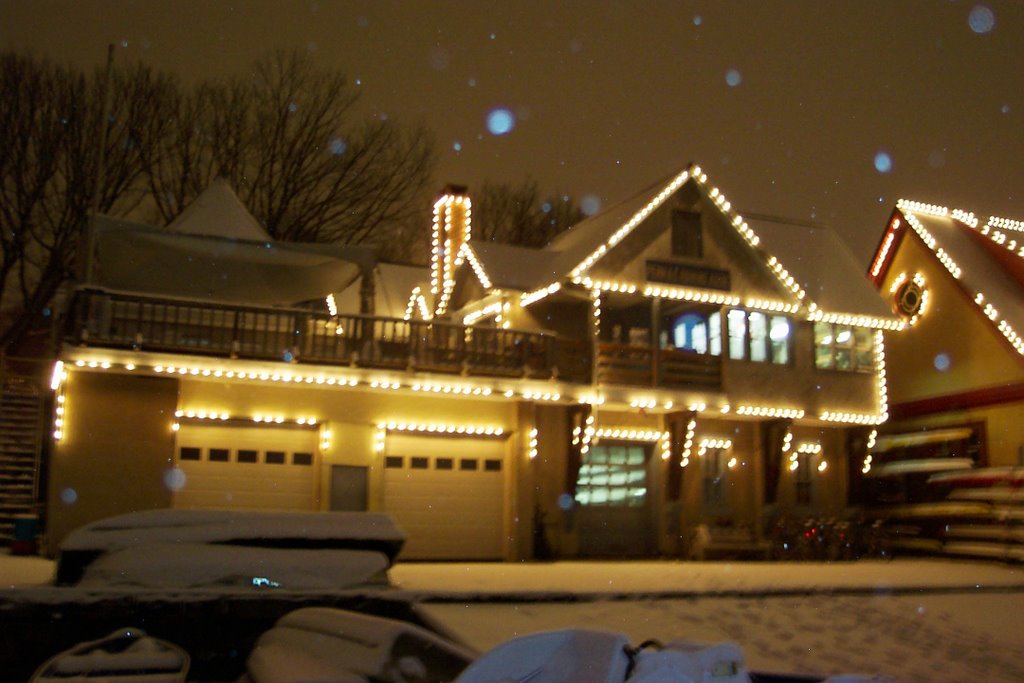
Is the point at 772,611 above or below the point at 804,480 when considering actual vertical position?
below

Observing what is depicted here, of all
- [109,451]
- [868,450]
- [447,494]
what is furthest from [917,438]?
[109,451]

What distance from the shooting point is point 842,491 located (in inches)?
1022

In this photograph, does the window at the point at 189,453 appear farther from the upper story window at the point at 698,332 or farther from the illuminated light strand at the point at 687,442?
the upper story window at the point at 698,332

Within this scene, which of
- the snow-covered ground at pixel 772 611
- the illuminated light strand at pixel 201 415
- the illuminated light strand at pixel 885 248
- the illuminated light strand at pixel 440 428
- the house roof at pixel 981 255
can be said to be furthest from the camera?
the illuminated light strand at pixel 885 248

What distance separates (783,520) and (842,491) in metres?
3.05

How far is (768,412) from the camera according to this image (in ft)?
78.3

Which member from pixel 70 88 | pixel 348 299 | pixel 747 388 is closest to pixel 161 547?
pixel 348 299

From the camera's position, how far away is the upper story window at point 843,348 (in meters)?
25.1

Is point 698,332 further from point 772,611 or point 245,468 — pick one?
point 772,611

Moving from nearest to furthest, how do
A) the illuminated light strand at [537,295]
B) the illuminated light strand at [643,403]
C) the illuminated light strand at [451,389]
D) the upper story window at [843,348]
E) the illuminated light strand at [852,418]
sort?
the illuminated light strand at [451,389] < the illuminated light strand at [537,295] < the illuminated light strand at [643,403] < the illuminated light strand at [852,418] < the upper story window at [843,348]

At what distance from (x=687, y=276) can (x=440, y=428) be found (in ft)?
21.4

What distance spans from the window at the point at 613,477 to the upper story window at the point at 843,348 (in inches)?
202

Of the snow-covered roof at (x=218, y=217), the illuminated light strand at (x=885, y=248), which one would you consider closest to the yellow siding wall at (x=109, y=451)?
the snow-covered roof at (x=218, y=217)

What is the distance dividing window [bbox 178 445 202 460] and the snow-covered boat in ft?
35.4
